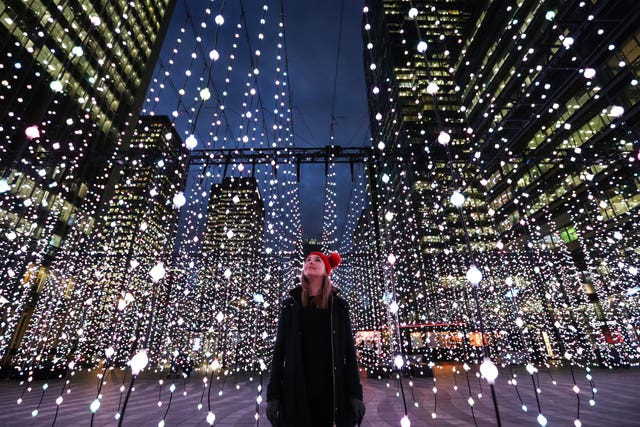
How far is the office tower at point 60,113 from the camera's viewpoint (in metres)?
10.1

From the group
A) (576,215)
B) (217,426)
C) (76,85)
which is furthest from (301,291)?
(76,85)

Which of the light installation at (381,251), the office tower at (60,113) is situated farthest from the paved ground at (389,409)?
the office tower at (60,113)

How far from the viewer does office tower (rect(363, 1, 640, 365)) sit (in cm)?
773

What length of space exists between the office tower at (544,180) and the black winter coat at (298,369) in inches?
200

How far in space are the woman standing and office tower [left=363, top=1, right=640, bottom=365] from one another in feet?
16.3

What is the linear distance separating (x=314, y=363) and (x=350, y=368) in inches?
9.1

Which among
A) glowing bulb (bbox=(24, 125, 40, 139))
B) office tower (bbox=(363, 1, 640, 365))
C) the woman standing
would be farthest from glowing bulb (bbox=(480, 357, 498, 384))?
office tower (bbox=(363, 1, 640, 365))

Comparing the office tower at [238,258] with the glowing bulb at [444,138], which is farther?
the office tower at [238,258]

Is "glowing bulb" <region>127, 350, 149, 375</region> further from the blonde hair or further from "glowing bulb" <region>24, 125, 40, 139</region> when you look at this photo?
"glowing bulb" <region>24, 125, 40, 139</region>

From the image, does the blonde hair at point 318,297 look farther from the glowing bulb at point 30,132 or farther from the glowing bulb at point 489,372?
the glowing bulb at point 30,132

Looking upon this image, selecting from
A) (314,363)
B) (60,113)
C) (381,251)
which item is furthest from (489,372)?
(60,113)

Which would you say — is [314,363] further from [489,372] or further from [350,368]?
[489,372]

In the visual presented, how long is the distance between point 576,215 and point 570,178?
2.41m

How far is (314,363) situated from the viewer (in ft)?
5.75
